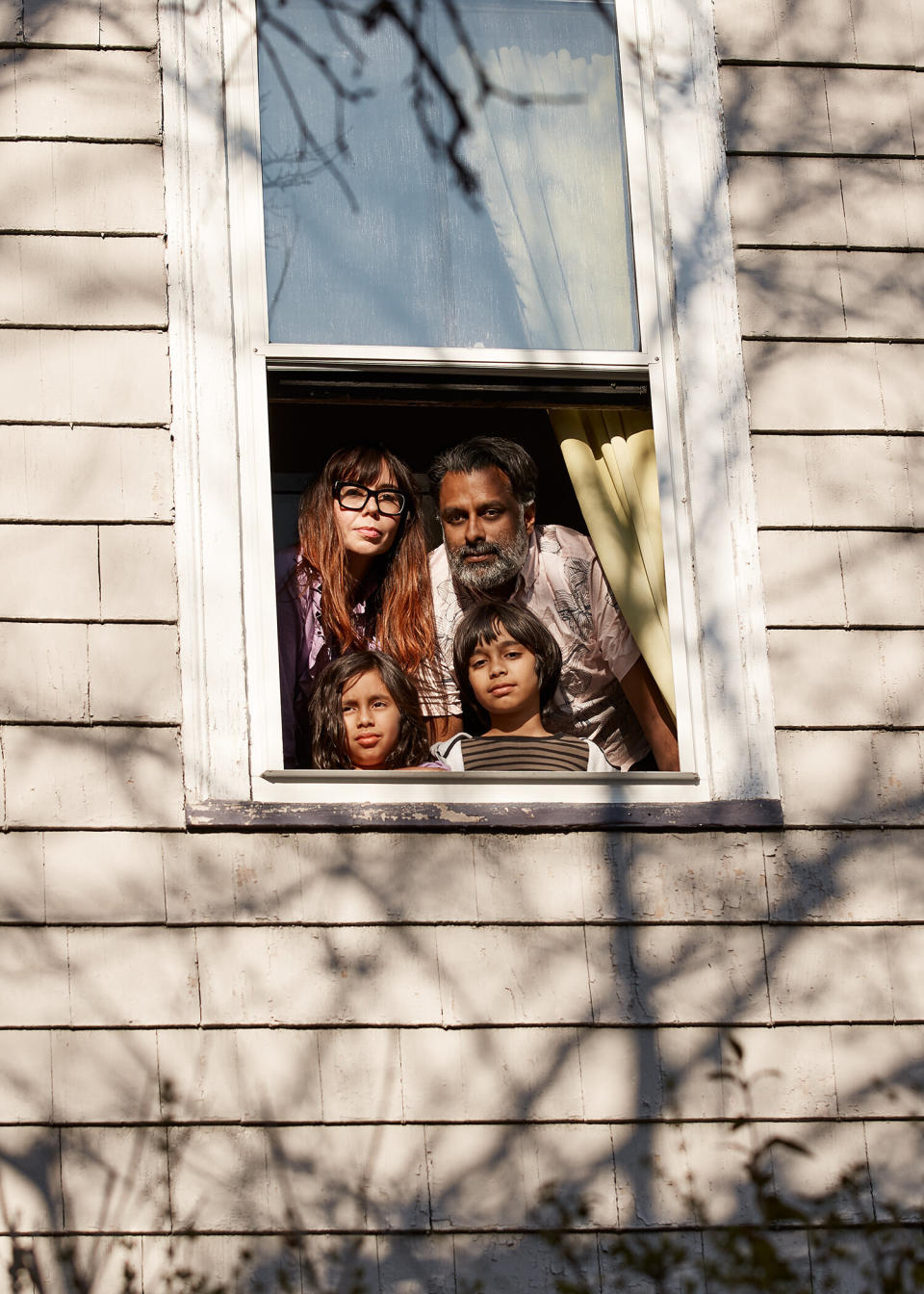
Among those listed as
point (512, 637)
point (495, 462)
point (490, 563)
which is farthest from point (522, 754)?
point (495, 462)

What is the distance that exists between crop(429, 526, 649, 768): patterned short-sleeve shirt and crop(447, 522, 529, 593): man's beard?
2 centimetres

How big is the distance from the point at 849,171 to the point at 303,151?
1346mm

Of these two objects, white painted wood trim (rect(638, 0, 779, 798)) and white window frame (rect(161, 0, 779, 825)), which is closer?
white window frame (rect(161, 0, 779, 825))

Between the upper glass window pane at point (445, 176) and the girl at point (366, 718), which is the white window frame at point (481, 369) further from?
the girl at point (366, 718)

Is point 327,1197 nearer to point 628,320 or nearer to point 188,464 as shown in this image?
point 188,464

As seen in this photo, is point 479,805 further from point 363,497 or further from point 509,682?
point 363,497

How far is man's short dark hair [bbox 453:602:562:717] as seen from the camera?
4.43m

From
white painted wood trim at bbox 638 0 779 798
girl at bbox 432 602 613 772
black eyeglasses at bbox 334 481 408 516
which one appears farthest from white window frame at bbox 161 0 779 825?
black eyeglasses at bbox 334 481 408 516

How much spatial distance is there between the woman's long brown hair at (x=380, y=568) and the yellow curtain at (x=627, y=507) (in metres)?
0.42

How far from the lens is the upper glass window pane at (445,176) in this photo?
4.33 meters

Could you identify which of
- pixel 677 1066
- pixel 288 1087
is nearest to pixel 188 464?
pixel 288 1087

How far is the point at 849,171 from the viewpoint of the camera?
14.8 feet

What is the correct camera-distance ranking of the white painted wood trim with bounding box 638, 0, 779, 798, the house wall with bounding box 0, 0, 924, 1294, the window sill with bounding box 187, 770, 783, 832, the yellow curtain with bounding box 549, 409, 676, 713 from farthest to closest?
the yellow curtain with bounding box 549, 409, 676, 713, the white painted wood trim with bounding box 638, 0, 779, 798, the window sill with bounding box 187, 770, 783, 832, the house wall with bounding box 0, 0, 924, 1294

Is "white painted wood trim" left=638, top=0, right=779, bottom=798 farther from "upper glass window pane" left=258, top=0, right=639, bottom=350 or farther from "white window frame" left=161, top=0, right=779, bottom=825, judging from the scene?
"upper glass window pane" left=258, top=0, right=639, bottom=350
